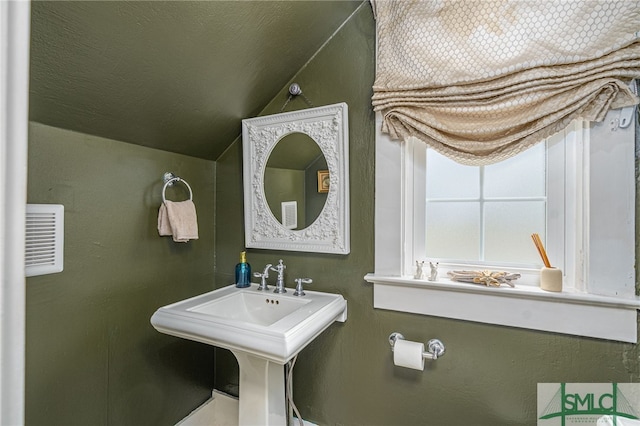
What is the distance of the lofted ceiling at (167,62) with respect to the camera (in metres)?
0.93

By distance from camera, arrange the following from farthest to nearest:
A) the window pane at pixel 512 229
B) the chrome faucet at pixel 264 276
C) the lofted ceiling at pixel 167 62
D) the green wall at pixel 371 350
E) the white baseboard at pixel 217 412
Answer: the white baseboard at pixel 217 412 → the chrome faucet at pixel 264 276 → the window pane at pixel 512 229 → the green wall at pixel 371 350 → the lofted ceiling at pixel 167 62

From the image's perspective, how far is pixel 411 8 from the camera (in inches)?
51.3

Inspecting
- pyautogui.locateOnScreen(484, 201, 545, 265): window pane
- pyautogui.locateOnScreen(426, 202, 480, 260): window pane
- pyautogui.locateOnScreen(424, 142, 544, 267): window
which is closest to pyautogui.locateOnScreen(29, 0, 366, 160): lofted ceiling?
pyautogui.locateOnScreen(424, 142, 544, 267): window

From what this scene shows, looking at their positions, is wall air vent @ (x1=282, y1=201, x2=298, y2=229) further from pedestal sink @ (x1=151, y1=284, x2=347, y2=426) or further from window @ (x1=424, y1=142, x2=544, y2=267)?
window @ (x1=424, y1=142, x2=544, y2=267)

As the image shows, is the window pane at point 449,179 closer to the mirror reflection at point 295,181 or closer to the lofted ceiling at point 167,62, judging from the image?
the mirror reflection at point 295,181

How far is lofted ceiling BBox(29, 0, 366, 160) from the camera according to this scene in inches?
36.8

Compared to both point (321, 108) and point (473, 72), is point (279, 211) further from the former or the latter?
point (473, 72)

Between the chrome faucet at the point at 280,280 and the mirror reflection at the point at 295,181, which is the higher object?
the mirror reflection at the point at 295,181

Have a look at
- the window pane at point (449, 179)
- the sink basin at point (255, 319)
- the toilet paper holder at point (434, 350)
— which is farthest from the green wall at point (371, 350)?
the window pane at point (449, 179)

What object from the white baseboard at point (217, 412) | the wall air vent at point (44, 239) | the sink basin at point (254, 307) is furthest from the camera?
the white baseboard at point (217, 412)

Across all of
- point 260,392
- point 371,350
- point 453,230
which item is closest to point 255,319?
point 260,392

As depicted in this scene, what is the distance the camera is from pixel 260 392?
1.25 m

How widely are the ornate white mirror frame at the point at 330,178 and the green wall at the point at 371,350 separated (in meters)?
0.05

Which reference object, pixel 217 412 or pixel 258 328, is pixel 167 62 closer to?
pixel 258 328
